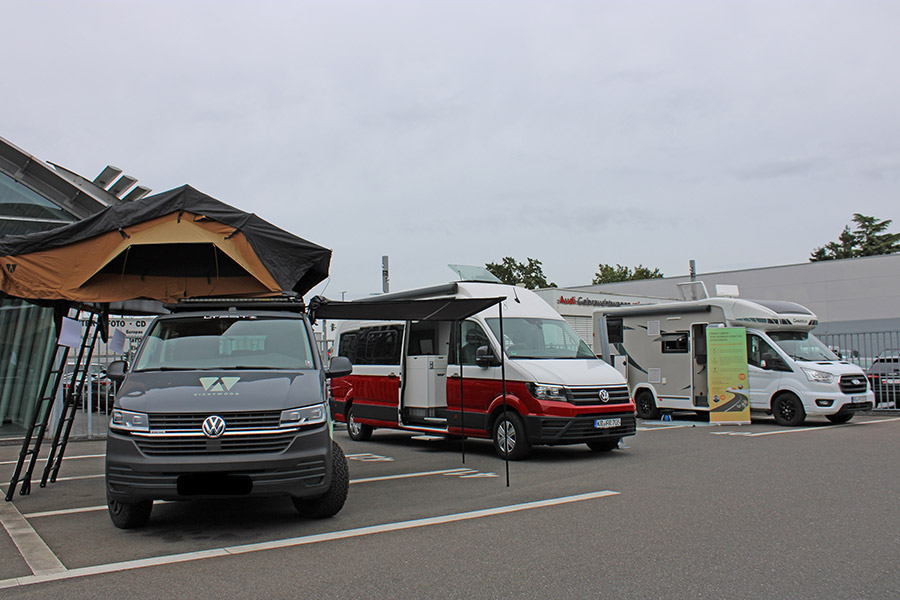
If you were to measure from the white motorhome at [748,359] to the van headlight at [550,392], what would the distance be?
4.82m

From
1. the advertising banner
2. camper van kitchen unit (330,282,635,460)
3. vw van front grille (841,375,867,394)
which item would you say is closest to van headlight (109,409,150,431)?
camper van kitchen unit (330,282,635,460)

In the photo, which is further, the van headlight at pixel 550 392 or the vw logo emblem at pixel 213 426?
the van headlight at pixel 550 392

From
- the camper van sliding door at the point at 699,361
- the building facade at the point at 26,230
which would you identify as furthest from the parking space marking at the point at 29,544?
the camper van sliding door at the point at 699,361

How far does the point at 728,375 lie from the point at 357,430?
7918 millimetres

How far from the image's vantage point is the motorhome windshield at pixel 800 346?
54.7 feet

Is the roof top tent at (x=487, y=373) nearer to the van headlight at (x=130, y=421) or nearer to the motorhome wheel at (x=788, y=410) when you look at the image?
the van headlight at (x=130, y=421)

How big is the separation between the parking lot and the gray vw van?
419 mm

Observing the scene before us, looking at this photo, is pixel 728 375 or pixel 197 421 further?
pixel 728 375

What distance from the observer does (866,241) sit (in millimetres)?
61594

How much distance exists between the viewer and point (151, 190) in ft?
62.8

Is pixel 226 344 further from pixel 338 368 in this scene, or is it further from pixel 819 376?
pixel 819 376

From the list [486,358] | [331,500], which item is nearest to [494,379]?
[486,358]

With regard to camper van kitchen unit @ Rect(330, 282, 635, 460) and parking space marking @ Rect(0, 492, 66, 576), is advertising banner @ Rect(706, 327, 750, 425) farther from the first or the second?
parking space marking @ Rect(0, 492, 66, 576)

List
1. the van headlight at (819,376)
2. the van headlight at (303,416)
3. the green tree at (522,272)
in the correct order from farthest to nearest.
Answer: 1. the green tree at (522,272)
2. the van headlight at (819,376)
3. the van headlight at (303,416)
